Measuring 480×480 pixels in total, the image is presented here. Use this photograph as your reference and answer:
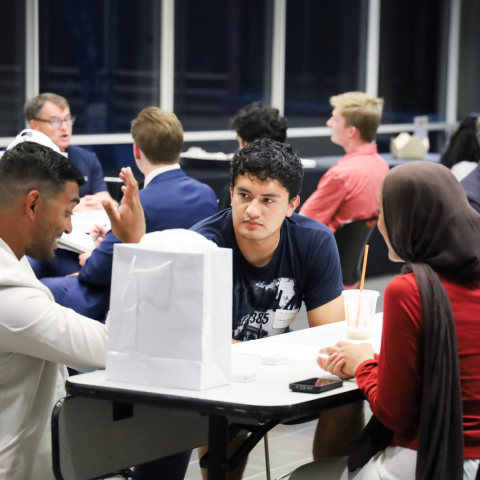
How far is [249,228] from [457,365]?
0.94 metres

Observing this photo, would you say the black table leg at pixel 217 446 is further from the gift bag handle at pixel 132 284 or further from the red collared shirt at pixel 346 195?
the red collared shirt at pixel 346 195

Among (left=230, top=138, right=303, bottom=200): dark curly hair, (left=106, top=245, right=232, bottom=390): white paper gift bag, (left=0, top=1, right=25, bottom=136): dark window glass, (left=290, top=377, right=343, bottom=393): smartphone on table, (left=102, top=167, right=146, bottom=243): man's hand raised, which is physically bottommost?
(left=290, top=377, right=343, bottom=393): smartphone on table

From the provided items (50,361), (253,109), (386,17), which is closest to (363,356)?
(50,361)

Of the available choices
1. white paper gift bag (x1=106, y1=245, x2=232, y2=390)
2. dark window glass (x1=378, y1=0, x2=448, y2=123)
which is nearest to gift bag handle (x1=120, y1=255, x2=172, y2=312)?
white paper gift bag (x1=106, y1=245, x2=232, y2=390)

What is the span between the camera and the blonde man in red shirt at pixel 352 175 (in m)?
4.38

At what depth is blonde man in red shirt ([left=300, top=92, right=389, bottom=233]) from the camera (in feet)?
14.4

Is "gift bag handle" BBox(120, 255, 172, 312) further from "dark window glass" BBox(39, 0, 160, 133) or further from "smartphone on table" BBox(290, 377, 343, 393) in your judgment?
"dark window glass" BBox(39, 0, 160, 133)

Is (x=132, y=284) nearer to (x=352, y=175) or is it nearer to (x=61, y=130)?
(x=352, y=175)

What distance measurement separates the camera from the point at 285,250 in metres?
2.50

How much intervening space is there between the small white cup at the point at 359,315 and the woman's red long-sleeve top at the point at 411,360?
18.9 inches

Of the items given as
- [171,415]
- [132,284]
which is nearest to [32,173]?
[132,284]

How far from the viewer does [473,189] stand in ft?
11.4

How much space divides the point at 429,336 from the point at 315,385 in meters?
0.26

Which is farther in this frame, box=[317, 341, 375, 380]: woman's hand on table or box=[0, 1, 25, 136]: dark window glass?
box=[0, 1, 25, 136]: dark window glass
